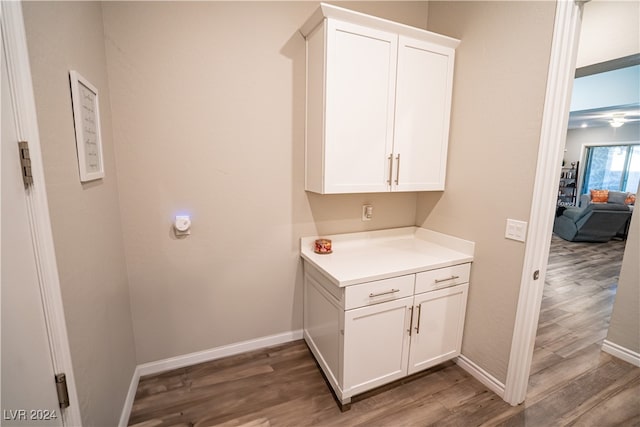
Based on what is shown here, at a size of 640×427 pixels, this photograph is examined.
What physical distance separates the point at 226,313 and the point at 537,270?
2.01 metres

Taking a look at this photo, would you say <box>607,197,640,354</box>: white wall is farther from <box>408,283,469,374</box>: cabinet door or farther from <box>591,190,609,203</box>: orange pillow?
<box>591,190,609,203</box>: orange pillow

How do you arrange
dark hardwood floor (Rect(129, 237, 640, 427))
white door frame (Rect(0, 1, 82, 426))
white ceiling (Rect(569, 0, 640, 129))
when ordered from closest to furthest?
white door frame (Rect(0, 1, 82, 426)) < dark hardwood floor (Rect(129, 237, 640, 427)) < white ceiling (Rect(569, 0, 640, 129))

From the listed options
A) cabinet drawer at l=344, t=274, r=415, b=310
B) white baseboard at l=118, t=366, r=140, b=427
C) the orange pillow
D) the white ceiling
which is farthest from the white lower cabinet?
the orange pillow

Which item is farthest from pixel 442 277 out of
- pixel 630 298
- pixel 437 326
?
pixel 630 298

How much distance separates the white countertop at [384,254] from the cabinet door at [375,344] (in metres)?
0.20

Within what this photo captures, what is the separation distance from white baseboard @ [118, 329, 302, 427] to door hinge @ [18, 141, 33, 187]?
1.41 m

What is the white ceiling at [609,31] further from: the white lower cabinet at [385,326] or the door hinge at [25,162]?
the door hinge at [25,162]

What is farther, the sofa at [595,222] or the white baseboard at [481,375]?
the sofa at [595,222]

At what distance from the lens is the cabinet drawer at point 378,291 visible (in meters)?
1.57

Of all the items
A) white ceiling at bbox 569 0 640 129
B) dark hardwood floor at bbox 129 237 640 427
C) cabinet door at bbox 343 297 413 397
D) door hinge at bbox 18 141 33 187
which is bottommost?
dark hardwood floor at bbox 129 237 640 427

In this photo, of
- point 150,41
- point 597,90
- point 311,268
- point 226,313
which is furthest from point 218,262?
point 597,90

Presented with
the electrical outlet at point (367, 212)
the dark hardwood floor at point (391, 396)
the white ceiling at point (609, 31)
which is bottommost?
the dark hardwood floor at point (391, 396)

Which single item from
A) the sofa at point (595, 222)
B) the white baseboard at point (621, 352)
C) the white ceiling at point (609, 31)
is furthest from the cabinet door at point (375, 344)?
the sofa at point (595, 222)

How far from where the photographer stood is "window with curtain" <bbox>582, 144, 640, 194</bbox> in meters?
7.76
